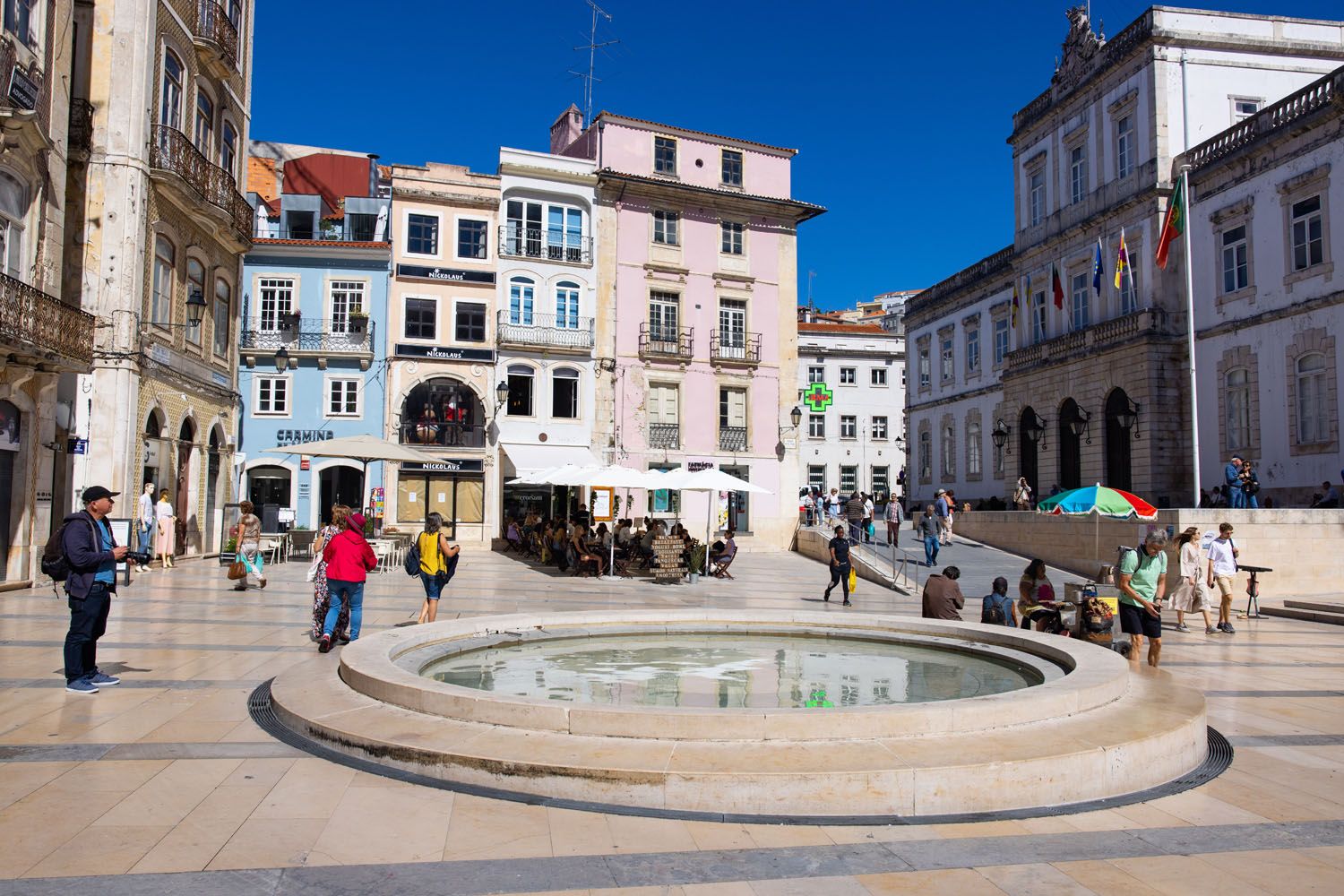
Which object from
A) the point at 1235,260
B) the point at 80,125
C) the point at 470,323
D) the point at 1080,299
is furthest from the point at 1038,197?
the point at 80,125

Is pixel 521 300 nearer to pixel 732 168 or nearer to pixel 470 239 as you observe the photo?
pixel 470 239

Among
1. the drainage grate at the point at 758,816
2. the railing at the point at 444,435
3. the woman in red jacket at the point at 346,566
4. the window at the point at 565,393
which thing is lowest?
the drainage grate at the point at 758,816

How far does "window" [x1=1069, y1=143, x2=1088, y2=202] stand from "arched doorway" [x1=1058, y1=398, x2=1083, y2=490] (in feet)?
23.2

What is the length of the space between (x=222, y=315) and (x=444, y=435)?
7.92m

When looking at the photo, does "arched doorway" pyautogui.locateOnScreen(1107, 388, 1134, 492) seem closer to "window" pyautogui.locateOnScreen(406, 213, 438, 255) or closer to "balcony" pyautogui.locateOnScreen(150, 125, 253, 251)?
"window" pyautogui.locateOnScreen(406, 213, 438, 255)

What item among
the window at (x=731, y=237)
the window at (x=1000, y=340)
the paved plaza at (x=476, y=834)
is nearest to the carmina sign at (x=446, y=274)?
the window at (x=731, y=237)

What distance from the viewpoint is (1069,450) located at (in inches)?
1286

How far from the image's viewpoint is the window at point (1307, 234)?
76.5 ft

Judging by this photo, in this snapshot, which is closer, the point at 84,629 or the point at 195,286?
the point at 84,629

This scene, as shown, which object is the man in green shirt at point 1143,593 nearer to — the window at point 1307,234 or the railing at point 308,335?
the window at point 1307,234

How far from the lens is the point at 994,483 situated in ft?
124

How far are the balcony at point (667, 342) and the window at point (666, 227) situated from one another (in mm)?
3080

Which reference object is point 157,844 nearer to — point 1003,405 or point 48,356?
point 48,356

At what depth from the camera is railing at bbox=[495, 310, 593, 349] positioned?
3073 centimetres
